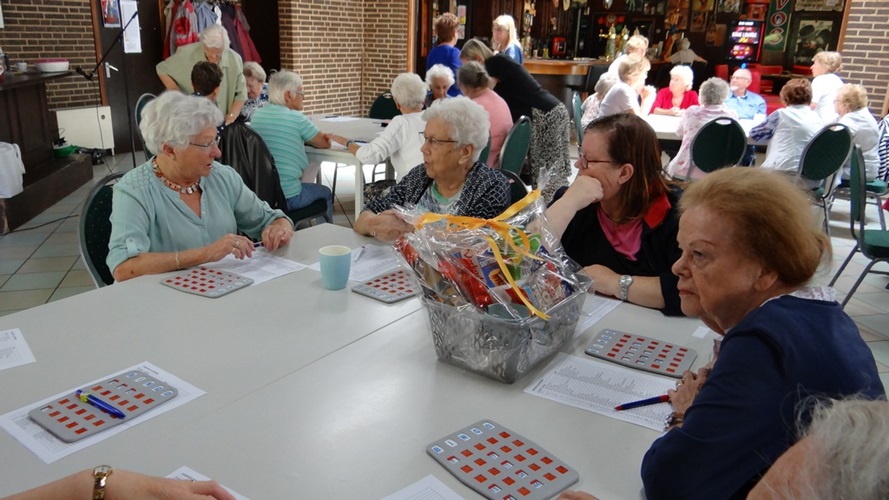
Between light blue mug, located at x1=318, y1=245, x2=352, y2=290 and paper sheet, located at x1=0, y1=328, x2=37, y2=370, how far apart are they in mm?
751

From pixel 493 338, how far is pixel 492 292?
0.33ft

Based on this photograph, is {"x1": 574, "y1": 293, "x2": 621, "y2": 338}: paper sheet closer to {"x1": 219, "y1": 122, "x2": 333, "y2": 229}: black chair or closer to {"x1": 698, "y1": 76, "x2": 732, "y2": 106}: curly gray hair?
{"x1": 219, "y1": 122, "x2": 333, "y2": 229}: black chair

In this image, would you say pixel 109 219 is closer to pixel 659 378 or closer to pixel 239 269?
pixel 239 269

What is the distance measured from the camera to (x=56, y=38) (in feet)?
22.6

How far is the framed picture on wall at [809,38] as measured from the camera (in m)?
13.0

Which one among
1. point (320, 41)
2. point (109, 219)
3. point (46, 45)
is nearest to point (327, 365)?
point (109, 219)

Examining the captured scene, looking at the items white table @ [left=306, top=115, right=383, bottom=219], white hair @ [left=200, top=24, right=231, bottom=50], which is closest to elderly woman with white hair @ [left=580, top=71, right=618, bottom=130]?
white table @ [left=306, top=115, right=383, bottom=219]

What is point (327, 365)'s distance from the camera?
1.52 m


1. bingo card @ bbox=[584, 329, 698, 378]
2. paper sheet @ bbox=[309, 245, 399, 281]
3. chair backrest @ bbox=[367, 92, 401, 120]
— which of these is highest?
chair backrest @ bbox=[367, 92, 401, 120]

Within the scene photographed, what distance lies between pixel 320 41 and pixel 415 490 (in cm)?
864

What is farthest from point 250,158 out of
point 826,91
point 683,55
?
point 683,55

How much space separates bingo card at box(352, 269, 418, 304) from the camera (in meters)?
1.90

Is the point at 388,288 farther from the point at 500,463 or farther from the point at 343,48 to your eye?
the point at 343,48

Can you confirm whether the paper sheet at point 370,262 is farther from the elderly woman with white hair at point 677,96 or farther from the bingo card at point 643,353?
the elderly woman with white hair at point 677,96
